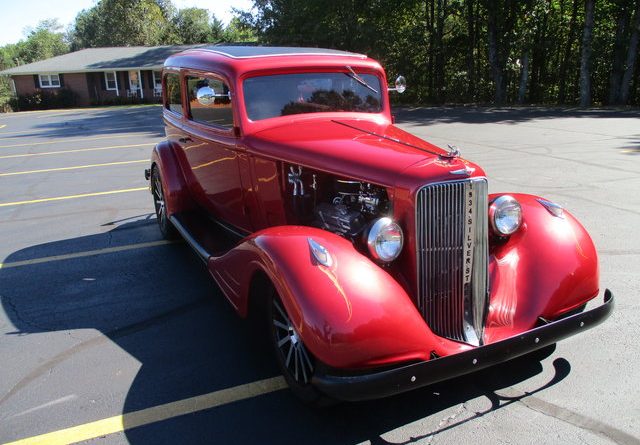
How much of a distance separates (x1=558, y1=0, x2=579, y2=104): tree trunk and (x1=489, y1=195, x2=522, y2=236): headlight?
22.7 metres

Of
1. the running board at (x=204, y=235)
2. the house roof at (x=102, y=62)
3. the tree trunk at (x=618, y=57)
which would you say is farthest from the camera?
the house roof at (x=102, y=62)

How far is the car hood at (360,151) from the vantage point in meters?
2.81

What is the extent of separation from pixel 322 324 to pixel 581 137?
1146cm

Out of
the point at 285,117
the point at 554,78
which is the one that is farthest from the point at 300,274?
the point at 554,78

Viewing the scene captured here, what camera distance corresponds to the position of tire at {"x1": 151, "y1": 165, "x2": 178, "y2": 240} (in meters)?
5.82

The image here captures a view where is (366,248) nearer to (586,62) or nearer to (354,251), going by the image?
(354,251)

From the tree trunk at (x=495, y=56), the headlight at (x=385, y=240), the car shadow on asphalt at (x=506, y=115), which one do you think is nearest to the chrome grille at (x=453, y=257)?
the headlight at (x=385, y=240)

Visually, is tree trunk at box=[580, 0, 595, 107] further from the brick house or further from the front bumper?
the brick house

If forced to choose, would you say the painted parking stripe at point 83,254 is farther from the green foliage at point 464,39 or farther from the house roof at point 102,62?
the house roof at point 102,62

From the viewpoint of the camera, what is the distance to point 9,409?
2975 mm

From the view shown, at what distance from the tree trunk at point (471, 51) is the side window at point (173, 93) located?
2128 centimetres

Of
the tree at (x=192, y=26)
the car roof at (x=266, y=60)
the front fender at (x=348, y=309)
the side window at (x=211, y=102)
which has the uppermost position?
the tree at (x=192, y=26)

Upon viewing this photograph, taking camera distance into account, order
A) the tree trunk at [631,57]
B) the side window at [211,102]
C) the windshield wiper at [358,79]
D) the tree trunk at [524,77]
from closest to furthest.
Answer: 1. the side window at [211,102]
2. the windshield wiper at [358,79]
3. the tree trunk at [631,57]
4. the tree trunk at [524,77]

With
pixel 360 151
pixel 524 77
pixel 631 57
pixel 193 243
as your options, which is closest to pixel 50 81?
pixel 524 77
